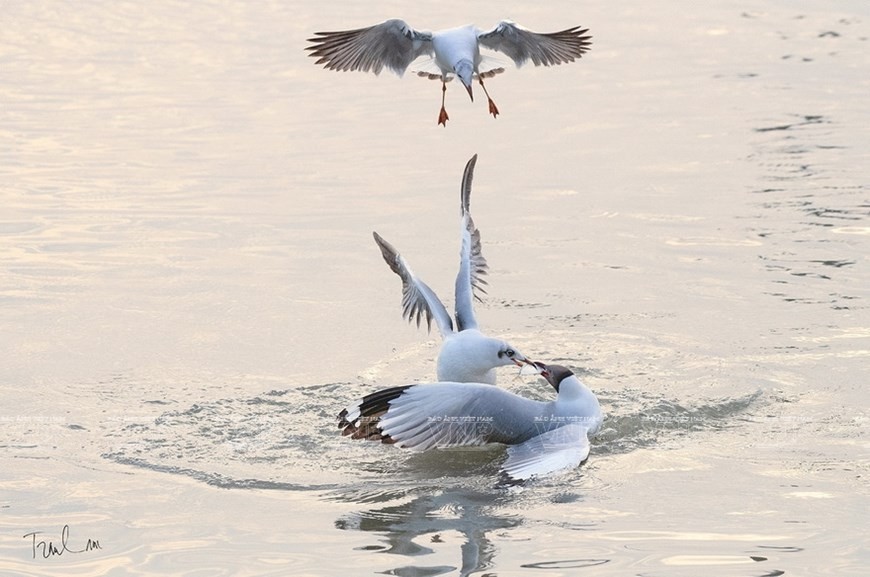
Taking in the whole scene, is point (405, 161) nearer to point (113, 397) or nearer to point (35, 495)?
point (113, 397)

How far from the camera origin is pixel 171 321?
9.18m

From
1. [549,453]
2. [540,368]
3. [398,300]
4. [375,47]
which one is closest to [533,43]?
[375,47]

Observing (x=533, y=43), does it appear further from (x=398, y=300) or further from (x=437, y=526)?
(x=437, y=526)

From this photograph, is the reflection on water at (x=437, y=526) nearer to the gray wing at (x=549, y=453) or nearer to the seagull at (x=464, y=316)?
the gray wing at (x=549, y=453)

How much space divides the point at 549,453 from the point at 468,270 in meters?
1.81

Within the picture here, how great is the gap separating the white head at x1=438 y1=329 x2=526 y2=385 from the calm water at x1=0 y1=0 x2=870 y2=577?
514 millimetres

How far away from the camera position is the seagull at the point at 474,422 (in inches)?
283

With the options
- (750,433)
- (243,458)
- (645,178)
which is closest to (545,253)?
(645,178)

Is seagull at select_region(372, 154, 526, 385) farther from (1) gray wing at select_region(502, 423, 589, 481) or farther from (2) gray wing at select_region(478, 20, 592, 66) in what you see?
(2) gray wing at select_region(478, 20, 592, 66)

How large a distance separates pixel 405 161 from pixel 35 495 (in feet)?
19.9

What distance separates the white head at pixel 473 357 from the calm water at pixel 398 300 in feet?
1.69

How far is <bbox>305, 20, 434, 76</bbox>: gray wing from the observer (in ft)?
32.4
